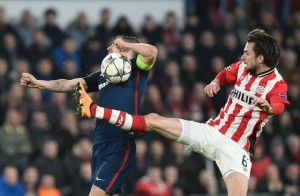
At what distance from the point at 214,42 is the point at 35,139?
16.1 feet

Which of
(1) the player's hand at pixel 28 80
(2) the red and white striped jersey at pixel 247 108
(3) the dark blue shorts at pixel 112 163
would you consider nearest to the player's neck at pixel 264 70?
(2) the red and white striped jersey at pixel 247 108

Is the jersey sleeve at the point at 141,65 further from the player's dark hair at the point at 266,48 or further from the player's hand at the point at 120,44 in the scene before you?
the player's dark hair at the point at 266,48

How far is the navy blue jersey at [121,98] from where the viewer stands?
10797mm

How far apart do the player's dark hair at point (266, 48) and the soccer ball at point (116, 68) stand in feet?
4.60

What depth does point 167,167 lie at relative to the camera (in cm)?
1642

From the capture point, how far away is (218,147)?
430 inches

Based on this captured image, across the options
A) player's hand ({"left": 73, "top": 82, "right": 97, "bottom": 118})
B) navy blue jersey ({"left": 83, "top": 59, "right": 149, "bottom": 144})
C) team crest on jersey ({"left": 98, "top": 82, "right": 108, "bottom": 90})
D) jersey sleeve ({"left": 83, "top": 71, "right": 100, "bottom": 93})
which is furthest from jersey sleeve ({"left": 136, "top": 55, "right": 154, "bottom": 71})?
player's hand ({"left": 73, "top": 82, "right": 97, "bottom": 118})

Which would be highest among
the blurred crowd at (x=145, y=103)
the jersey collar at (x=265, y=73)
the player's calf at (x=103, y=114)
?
the jersey collar at (x=265, y=73)

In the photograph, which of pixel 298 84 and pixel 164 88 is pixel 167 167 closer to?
pixel 164 88

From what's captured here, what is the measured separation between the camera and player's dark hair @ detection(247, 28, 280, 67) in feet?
35.2

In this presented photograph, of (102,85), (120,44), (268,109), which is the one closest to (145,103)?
(102,85)

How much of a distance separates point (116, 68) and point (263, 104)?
5.31 ft

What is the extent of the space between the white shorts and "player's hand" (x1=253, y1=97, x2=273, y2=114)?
0.76m

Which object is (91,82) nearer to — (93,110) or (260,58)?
(93,110)
